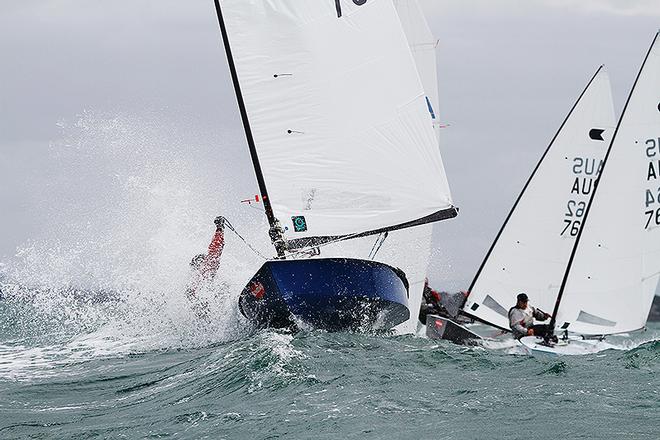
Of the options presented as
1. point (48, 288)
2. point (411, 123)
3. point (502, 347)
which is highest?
point (411, 123)

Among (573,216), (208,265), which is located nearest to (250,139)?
(208,265)

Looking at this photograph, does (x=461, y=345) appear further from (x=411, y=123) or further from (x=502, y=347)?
(x=411, y=123)

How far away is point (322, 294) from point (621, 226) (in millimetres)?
6862

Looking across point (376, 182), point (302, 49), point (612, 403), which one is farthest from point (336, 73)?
point (612, 403)

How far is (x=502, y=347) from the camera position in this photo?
17375 mm

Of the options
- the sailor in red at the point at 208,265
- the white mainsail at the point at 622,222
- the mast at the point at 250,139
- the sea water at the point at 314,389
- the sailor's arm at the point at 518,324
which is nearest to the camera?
the sea water at the point at 314,389

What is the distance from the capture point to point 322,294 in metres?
14.4

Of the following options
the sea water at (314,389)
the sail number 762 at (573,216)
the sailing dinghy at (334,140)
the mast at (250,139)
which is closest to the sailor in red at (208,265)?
the sea water at (314,389)

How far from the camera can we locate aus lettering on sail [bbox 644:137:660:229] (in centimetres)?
1892

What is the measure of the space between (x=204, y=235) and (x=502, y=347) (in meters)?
5.25

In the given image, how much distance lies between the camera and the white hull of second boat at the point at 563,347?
1667 centimetres

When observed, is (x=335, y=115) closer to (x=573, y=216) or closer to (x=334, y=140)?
(x=334, y=140)

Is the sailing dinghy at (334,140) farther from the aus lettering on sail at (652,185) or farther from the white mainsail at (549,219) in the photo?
the white mainsail at (549,219)

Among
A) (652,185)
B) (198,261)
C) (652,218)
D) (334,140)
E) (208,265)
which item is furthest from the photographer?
(652,218)
